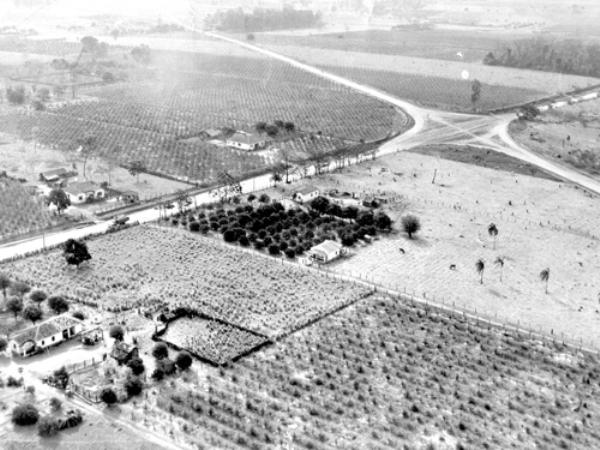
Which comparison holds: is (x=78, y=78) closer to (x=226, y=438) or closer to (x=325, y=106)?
(x=325, y=106)

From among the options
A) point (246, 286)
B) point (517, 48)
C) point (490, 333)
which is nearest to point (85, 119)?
point (246, 286)

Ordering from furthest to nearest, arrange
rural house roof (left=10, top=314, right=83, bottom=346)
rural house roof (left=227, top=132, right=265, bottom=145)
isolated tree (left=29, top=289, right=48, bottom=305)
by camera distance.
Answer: rural house roof (left=227, top=132, right=265, bottom=145) < isolated tree (left=29, top=289, right=48, bottom=305) < rural house roof (left=10, top=314, right=83, bottom=346)

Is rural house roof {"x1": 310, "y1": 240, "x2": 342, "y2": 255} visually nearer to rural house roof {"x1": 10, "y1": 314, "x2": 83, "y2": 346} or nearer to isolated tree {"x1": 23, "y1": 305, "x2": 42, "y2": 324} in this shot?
rural house roof {"x1": 10, "y1": 314, "x2": 83, "y2": 346}

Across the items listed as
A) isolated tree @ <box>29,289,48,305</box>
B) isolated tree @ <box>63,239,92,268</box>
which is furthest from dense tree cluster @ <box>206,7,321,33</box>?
isolated tree @ <box>29,289,48,305</box>

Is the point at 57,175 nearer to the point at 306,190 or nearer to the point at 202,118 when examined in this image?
the point at 306,190

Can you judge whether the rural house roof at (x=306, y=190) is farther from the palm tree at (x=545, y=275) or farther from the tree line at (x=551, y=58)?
the tree line at (x=551, y=58)
